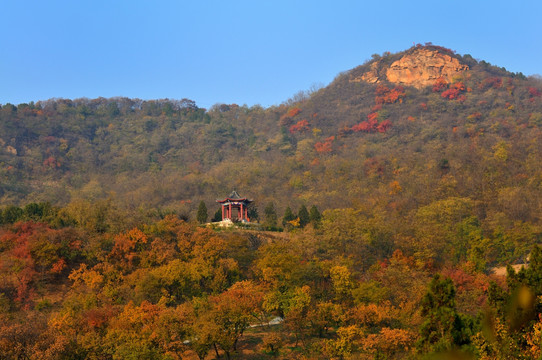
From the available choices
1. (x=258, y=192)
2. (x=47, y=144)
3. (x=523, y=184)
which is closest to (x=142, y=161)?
(x=47, y=144)

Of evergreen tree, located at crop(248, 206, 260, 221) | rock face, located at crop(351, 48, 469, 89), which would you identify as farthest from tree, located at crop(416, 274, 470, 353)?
rock face, located at crop(351, 48, 469, 89)

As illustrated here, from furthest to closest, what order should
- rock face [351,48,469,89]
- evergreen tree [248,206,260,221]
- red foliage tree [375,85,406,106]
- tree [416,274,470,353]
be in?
rock face [351,48,469,89] → red foliage tree [375,85,406,106] → evergreen tree [248,206,260,221] → tree [416,274,470,353]

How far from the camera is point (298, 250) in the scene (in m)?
35.1

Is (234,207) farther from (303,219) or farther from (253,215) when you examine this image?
(303,219)

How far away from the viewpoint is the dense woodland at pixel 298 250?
22.8 metres

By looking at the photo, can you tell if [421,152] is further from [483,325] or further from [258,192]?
[483,325]

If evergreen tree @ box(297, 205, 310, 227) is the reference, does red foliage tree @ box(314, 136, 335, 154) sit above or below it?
above

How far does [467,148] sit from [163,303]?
36.8 meters

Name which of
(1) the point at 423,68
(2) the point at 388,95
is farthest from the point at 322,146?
(1) the point at 423,68

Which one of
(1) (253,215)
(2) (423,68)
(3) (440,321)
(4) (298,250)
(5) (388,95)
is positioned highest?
(2) (423,68)

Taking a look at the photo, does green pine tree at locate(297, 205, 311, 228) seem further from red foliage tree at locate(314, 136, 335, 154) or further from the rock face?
the rock face

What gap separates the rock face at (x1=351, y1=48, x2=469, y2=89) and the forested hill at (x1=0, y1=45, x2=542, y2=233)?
0.62ft

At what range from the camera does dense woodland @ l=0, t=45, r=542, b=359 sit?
22844 millimetres

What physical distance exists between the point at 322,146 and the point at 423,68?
90.7 feet
